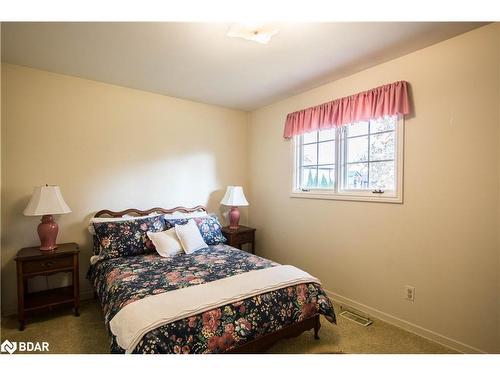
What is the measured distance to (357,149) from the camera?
2.67m

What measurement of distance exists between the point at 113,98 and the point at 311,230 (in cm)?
280

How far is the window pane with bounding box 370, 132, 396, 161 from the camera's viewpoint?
7.79 ft

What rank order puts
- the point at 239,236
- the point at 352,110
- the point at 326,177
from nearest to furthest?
the point at 352,110 < the point at 326,177 < the point at 239,236

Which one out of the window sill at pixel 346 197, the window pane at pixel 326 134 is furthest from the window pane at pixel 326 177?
the window pane at pixel 326 134

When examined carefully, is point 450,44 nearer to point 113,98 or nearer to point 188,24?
point 188,24

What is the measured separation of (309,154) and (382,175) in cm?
98

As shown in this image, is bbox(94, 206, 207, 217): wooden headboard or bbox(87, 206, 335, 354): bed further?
bbox(94, 206, 207, 217): wooden headboard

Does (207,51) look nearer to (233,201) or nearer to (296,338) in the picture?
(233,201)

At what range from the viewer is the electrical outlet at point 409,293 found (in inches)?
85.5

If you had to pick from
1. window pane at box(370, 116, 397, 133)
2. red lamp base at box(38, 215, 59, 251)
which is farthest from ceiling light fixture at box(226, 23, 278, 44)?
red lamp base at box(38, 215, 59, 251)

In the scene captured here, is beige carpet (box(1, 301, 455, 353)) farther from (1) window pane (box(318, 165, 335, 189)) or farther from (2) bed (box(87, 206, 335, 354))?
(1) window pane (box(318, 165, 335, 189))

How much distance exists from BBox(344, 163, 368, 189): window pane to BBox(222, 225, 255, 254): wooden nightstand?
1.47 meters

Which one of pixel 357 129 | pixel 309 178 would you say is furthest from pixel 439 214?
pixel 309 178
